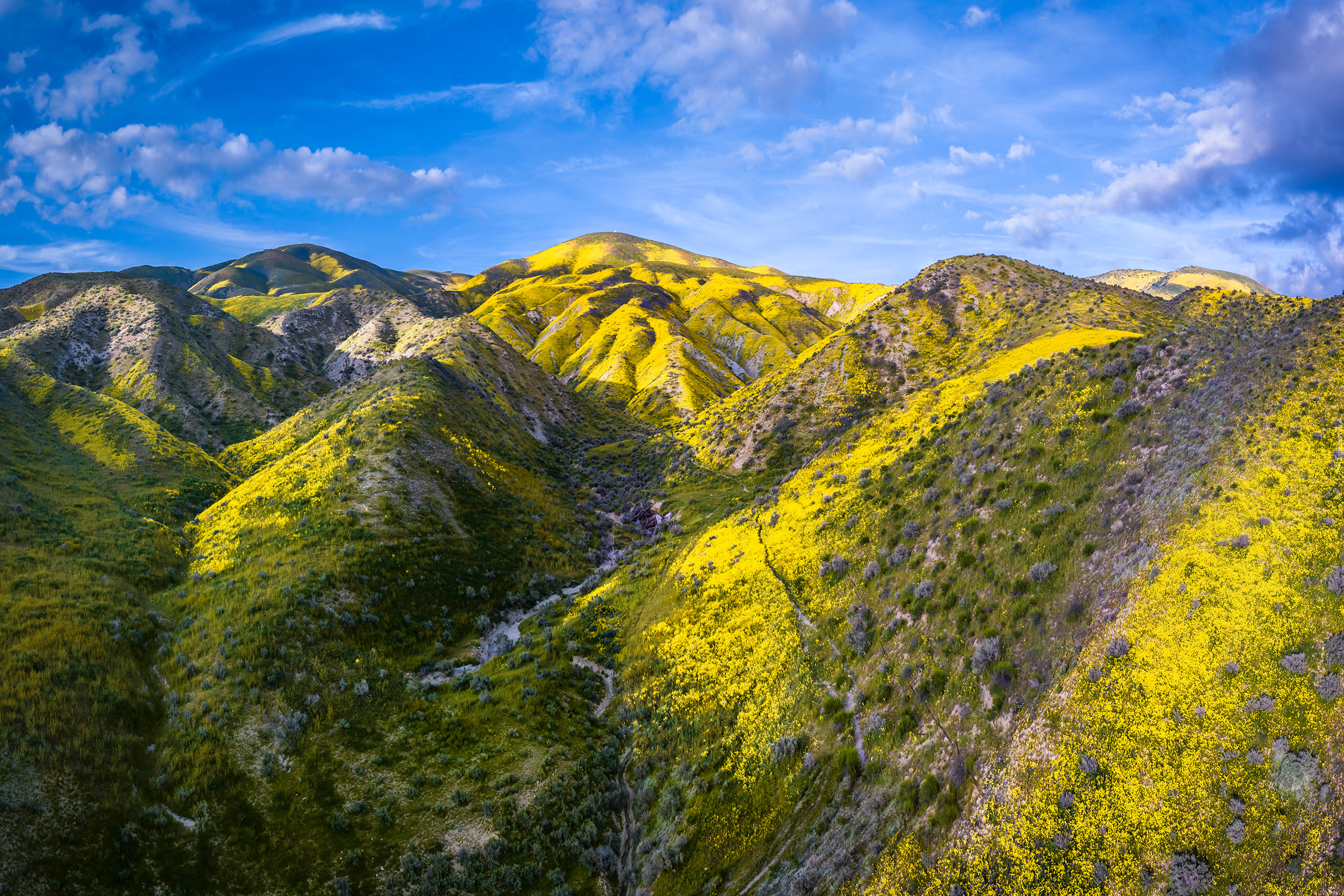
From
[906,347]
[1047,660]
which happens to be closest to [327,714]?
[1047,660]

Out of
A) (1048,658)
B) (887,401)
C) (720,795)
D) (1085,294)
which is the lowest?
(720,795)

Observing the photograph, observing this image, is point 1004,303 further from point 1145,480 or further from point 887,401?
point 1145,480

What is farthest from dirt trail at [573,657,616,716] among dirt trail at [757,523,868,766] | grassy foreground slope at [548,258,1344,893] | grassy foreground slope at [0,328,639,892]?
dirt trail at [757,523,868,766]

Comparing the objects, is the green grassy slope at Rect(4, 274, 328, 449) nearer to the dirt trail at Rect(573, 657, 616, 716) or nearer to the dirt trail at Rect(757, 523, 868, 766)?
the dirt trail at Rect(573, 657, 616, 716)

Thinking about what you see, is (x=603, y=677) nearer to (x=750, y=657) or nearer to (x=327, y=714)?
(x=750, y=657)

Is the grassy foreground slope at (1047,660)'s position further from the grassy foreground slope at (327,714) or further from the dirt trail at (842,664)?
the grassy foreground slope at (327,714)

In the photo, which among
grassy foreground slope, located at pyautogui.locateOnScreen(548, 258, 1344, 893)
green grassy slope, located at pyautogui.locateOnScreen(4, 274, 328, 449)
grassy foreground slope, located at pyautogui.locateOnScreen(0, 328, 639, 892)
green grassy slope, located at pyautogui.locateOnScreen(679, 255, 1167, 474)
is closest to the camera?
grassy foreground slope, located at pyautogui.locateOnScreen(548, 258, 1344, 893)

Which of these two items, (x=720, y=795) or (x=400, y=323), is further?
(x=400, y=323)

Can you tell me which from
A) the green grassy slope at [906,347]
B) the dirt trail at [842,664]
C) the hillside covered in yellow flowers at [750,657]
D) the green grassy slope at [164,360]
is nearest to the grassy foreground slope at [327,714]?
the hillside covered in yellow flowers at [750,657]

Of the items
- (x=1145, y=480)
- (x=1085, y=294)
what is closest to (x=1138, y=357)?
→ (x=1145, y=480)
